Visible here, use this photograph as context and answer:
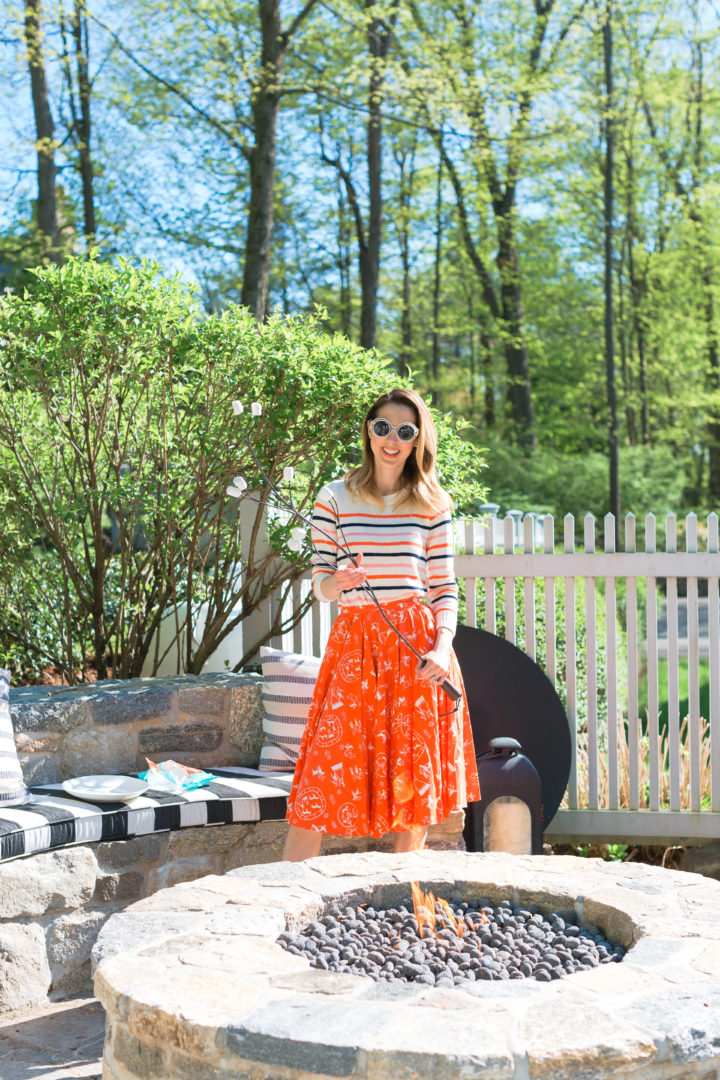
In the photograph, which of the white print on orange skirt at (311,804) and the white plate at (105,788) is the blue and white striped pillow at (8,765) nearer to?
the white plate at (105,788)

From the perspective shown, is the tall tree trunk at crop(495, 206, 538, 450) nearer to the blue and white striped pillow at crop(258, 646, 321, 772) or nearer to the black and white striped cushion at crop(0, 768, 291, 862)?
the blue and white striped pillow at crop(258, 646, 321, 772)

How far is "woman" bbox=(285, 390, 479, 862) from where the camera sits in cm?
312

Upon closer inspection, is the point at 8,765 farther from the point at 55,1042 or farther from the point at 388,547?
the point at 388,547

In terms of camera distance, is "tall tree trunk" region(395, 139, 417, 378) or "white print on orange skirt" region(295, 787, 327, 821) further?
"tall tree trunk" region(395, 139, 417, 378)

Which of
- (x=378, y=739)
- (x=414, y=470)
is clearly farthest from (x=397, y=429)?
(x=378, y=739)

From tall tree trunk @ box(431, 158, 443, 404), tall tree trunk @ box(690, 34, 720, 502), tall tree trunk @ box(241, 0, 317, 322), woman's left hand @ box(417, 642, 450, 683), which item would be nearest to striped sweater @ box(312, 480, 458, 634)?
woman's left hand @ box(417, 642, 450, 683)

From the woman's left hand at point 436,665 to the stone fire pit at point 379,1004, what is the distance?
0.69m

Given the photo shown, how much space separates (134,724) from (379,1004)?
2.34 meters

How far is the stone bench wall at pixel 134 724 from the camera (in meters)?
3.72

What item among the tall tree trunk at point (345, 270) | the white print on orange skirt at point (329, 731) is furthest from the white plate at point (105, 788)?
the tall tree trunk at point (345, 270)

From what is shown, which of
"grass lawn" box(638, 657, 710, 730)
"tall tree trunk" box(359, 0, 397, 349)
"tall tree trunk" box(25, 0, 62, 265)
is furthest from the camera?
"tall tree trunk" box(359, 0, 397, 349)

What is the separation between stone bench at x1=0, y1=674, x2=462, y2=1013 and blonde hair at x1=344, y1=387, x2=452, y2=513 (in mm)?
1202

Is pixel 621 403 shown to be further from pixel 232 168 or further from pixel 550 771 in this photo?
A: pixel 550 771

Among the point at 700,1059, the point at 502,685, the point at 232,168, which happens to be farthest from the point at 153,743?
the point at 232,168
